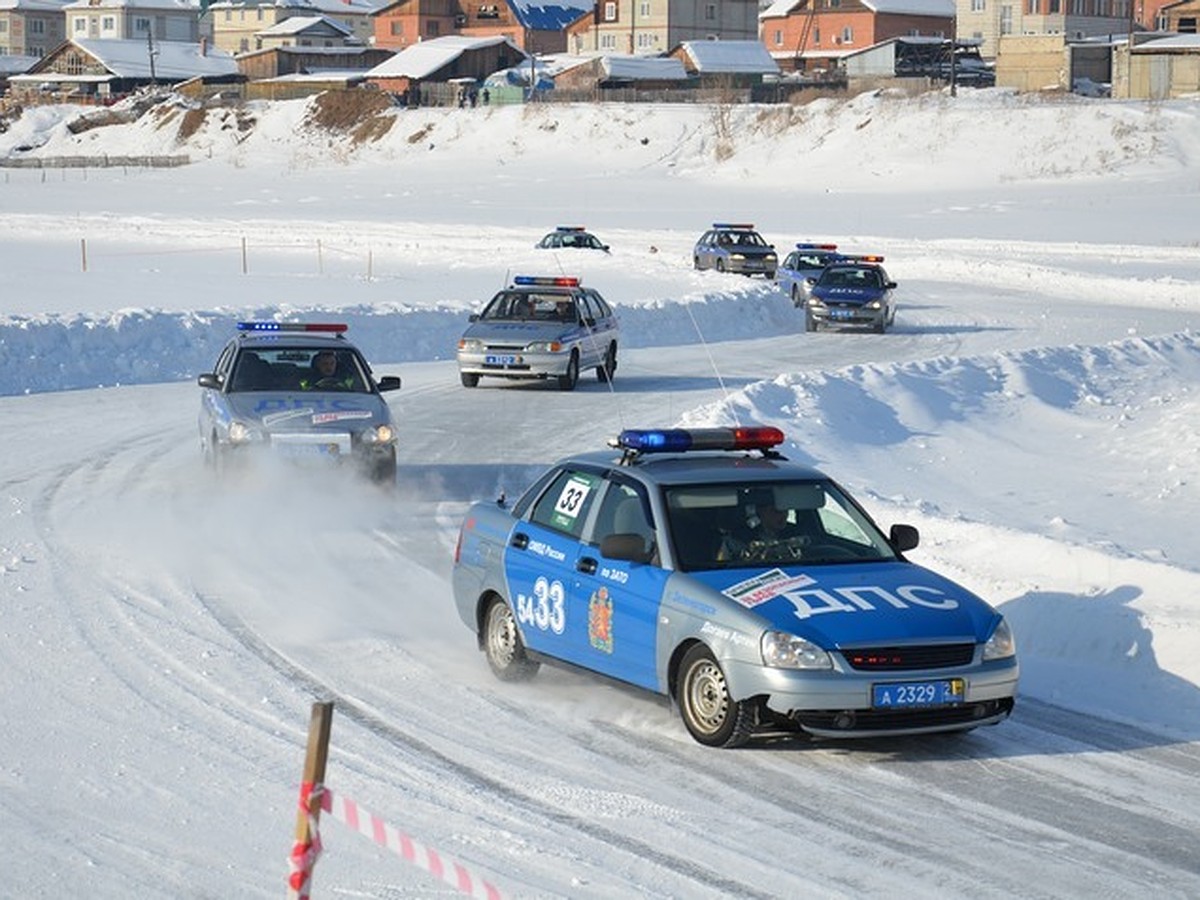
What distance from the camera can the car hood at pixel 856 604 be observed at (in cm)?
993

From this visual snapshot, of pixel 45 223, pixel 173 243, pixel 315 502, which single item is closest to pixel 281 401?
pixel 315 502

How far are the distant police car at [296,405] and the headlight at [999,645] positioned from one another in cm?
966

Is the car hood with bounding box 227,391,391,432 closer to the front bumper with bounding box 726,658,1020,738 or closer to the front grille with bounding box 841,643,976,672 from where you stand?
the front bumper with bounding box 726,658,1020,738

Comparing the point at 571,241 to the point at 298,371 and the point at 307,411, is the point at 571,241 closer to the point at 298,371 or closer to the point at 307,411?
the point at 298,371

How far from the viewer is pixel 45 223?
7794cm

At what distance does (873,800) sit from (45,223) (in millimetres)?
72763

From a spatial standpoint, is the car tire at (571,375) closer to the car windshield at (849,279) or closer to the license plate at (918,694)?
the car windshield at (849,279)

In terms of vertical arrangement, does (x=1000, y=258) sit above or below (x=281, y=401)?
below

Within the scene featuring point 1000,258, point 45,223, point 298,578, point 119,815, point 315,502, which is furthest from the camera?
point 45,223

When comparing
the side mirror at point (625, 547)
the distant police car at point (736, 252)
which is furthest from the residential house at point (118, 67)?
the side mirror at point (625, 547)

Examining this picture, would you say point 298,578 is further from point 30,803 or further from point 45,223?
point 45,223

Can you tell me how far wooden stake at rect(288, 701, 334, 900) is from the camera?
5715mm

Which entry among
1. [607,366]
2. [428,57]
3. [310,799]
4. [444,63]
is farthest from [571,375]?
[428,57]

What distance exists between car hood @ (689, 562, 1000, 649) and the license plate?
217 mm
